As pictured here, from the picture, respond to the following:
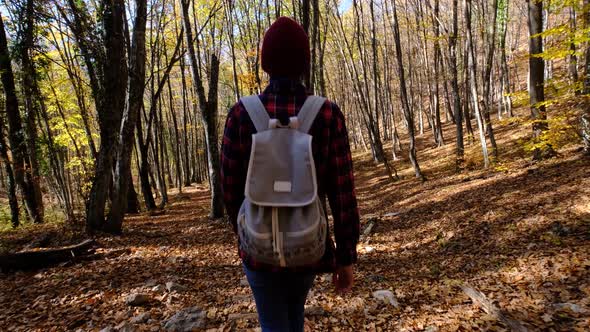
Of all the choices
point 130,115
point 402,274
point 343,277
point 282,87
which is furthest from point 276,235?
point 130,115

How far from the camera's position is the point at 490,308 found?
3732 mm

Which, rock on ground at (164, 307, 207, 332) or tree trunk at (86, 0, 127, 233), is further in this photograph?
tree trunk at (86, 0, 127, 233)

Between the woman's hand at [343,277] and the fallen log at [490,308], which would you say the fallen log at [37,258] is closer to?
the woman's hand at [343,277]

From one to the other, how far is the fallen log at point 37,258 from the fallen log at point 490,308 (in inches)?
253

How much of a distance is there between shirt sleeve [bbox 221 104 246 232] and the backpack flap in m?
0.16

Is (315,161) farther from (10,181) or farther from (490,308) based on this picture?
(10,181)

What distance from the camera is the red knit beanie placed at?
62.0 inches

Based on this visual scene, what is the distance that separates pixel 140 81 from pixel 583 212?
8.88m

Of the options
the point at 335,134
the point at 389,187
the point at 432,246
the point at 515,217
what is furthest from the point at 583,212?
the point at 389,187

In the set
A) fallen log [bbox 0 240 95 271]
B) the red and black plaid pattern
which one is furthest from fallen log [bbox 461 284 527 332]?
fallen log [bbox 0 240 95 271]

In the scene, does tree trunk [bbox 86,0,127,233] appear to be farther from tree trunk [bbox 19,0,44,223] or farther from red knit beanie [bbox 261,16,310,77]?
red knit beanie [bbox 261,16,310,77]

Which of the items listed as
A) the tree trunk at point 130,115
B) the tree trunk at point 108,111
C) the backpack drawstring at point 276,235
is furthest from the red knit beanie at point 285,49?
the tree trunk at point 108,111

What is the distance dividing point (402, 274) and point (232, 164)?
4637 mm

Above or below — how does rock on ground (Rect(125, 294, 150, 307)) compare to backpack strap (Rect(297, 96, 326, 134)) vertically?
below
